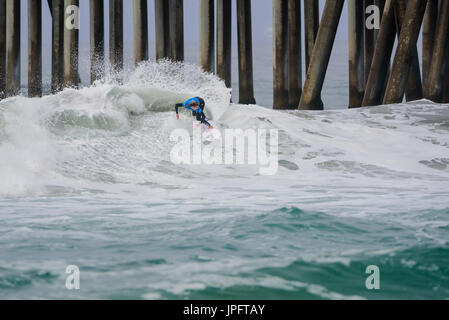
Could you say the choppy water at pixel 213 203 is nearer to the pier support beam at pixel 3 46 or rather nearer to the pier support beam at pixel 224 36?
the pier support beam at pixel 224 36

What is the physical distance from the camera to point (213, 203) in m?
5.06

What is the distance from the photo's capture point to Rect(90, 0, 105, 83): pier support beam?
39.4 ft

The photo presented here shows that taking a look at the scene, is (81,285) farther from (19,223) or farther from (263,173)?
(263,173)

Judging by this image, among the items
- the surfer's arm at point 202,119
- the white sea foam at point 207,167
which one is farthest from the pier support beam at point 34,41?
the surfer's arm at point 202,119

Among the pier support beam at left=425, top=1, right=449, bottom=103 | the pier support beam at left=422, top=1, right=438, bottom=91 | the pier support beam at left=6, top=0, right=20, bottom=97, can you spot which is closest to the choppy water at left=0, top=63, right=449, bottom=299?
the pier support beam at left=425, top=1, right=449, bottom=103

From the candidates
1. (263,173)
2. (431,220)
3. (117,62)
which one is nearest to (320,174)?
(263,173)

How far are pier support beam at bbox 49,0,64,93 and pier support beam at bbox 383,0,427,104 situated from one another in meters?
6.85

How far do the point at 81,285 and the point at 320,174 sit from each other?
168 inches

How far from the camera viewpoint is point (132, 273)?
307cm

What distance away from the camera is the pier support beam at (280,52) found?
11.0 m

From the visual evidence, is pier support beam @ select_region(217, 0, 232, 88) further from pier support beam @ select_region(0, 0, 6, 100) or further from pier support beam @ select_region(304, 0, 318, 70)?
pier support beam @ select_region(0, 0, 6, 100)

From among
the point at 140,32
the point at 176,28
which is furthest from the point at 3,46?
the point at 176,28

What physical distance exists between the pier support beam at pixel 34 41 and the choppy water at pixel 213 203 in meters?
4.31

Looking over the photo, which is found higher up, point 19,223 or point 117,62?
point 117,62
